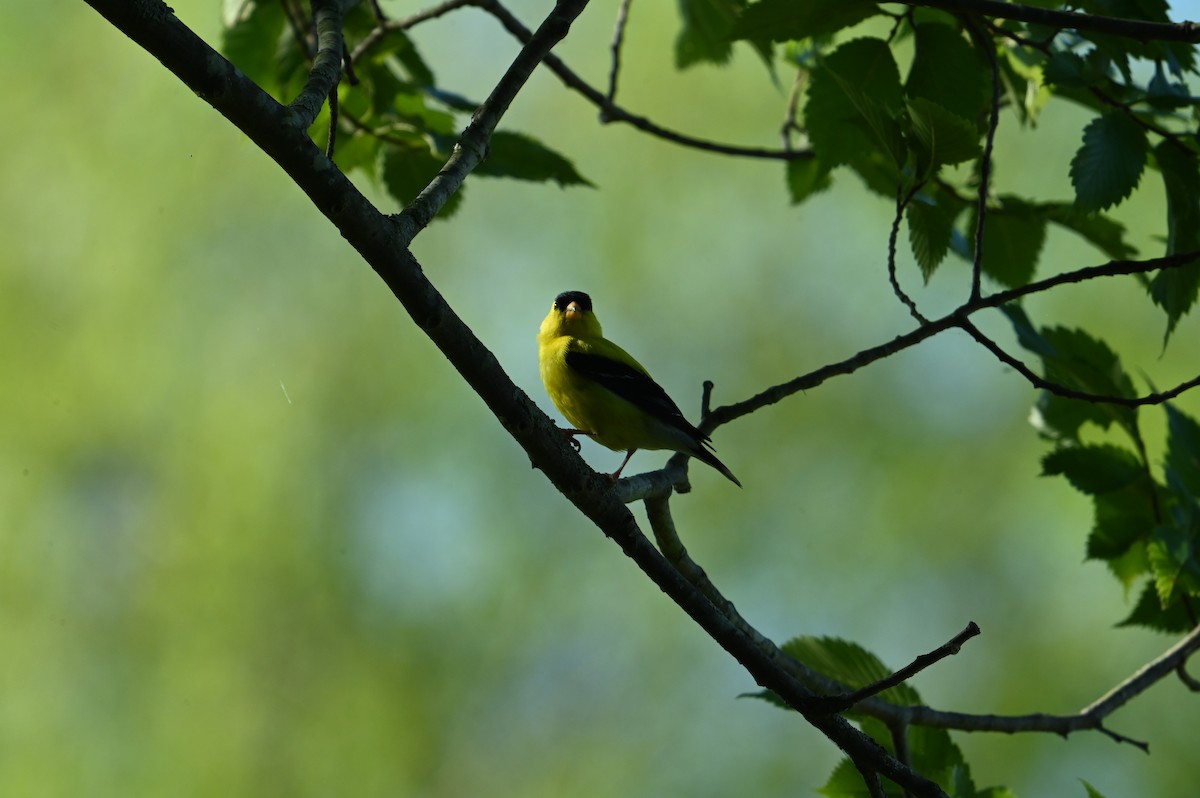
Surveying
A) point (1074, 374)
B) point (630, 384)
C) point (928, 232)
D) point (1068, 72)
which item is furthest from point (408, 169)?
point (1074, 374)

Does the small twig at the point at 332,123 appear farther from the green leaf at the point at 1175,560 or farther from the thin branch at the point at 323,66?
the green leaf at the point at 1175,560

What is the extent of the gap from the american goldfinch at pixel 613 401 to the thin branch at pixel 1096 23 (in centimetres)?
223

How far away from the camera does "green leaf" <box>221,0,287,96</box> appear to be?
13.4 feet

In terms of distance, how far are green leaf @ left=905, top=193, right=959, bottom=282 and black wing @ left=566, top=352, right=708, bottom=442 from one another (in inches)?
64.7

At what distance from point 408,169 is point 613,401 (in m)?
1.60

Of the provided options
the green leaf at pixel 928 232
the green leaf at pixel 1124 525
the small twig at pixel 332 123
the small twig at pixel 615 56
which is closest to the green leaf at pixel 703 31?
the small twig at pixel 615 56

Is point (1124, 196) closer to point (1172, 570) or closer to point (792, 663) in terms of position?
point (1172, 570)

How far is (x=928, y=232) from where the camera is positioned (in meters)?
3.16

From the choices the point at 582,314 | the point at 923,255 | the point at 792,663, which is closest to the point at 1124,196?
the point at 923,255

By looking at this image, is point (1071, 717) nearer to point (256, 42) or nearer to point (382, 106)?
point (382, 106)

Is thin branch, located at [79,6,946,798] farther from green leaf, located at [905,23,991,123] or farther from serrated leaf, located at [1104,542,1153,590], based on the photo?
serrated leaf, located at [1104,542,1153,590]

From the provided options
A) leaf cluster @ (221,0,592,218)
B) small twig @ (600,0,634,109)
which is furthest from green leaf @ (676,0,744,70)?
leaf cluster @ (221,0,592,218)

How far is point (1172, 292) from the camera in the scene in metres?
3.06

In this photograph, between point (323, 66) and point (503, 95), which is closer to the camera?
point (323, 66)
